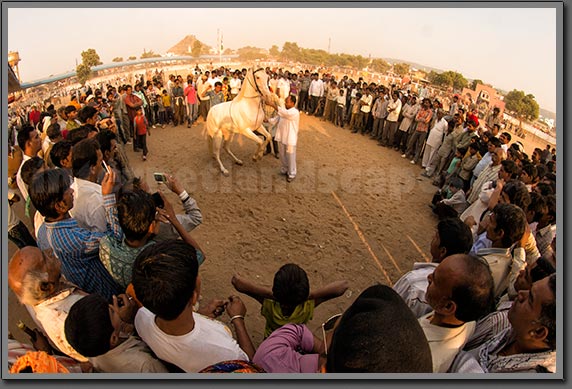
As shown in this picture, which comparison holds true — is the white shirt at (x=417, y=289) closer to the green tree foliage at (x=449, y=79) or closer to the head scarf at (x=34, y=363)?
the head scarf at (x=34, y=363)

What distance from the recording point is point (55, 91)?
11.5 metres

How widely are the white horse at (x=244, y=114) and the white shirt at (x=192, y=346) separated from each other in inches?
227

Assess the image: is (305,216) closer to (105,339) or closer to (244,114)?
(244,114)

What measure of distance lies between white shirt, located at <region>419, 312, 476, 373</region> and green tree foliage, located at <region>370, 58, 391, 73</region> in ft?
104

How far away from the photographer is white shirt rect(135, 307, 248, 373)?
1.47m

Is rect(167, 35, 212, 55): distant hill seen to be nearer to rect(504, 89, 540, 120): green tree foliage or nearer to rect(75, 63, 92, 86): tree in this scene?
rect(75, 63, 92, 86): tree

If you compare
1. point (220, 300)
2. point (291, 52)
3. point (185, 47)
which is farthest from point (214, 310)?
point (291, 52)

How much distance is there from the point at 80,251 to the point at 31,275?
565 millimetres

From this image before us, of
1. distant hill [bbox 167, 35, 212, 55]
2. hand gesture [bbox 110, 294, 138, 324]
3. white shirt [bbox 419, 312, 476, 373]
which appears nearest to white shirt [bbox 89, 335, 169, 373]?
hand gesture [bbox 110, 294, 138, 324]

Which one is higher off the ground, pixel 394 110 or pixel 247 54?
pixel 247 54

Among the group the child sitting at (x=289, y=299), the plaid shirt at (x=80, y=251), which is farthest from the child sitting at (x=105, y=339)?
the child sitting at (x=289, y=299)

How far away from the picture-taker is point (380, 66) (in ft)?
107

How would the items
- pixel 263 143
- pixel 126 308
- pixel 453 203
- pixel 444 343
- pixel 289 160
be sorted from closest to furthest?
pixel 444 343 → pixel 126 308 → pixel 453 203 → pixel 289 160 → pixel 263 143

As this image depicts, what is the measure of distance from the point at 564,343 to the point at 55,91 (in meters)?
14.3
